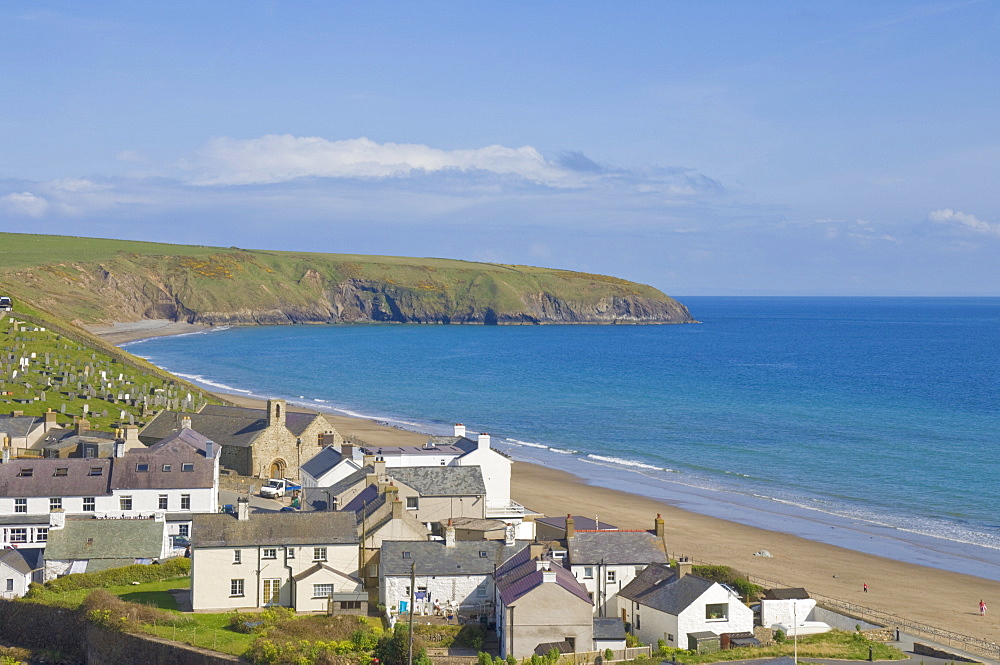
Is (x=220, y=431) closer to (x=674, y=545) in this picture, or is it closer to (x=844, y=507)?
(x=674, y=545)

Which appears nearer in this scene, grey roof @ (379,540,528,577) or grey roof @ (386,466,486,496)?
grey roof @ (379,540,528,577)

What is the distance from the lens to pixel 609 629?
32.4 m

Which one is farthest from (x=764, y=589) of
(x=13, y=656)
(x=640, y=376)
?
(x=640, y=376)

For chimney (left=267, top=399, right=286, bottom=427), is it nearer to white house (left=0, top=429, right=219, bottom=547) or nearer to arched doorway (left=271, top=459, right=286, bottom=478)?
arched doorway (left=271, top=459, right=286, bottom=478)

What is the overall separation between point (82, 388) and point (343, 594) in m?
47.7

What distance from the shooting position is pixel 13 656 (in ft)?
110

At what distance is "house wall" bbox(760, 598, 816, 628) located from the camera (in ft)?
115

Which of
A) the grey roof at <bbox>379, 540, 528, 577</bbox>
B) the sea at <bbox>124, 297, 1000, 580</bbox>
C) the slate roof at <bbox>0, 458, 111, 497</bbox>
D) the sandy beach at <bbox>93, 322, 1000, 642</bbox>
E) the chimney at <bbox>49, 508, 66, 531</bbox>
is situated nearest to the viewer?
the grey roof at <bbox>379, 540, 528, 577</bbox>

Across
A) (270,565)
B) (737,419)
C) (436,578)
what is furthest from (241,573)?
(737,419)

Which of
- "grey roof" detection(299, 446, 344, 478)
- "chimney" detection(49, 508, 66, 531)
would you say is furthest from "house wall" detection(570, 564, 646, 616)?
"chimney" detection(49, 508, 66, 531)

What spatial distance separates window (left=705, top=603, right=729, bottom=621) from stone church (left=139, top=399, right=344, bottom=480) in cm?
2890

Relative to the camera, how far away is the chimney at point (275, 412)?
57156 millimetres

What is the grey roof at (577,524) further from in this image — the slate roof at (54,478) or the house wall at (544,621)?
the slate roof at (54,478)

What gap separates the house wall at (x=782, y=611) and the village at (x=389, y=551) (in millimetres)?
57
